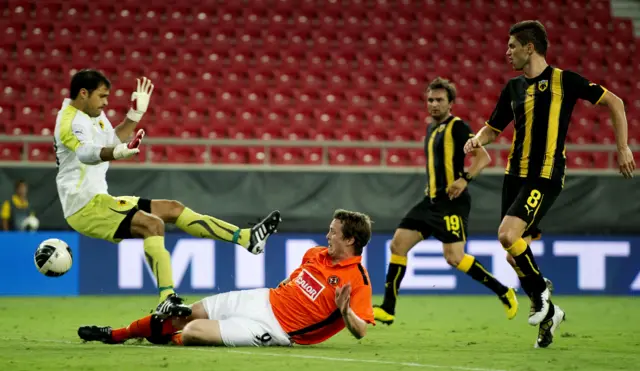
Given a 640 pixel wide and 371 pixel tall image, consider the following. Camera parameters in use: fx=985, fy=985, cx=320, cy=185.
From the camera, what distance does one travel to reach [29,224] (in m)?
13.3

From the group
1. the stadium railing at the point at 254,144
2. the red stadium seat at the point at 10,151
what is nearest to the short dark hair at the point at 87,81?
the stadium railing at the point at 254,144

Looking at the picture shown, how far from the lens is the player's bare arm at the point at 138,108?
782cm

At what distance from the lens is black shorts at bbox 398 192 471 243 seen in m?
9.01

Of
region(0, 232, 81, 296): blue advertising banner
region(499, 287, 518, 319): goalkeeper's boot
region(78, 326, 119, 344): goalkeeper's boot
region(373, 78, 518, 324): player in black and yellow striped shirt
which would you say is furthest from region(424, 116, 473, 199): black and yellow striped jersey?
region(0, 232, 81, 296): blue advertising banner

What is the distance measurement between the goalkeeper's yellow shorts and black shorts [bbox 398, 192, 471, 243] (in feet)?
9.05

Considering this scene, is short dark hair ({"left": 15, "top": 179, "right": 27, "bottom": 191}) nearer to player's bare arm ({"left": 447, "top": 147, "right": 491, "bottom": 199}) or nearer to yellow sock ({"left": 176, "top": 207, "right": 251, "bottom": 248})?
yellow sock ({"left": 176, "top": 207, "right": 251, "bottom": 248})

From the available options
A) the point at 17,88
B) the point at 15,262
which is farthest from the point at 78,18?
the point at 15,262

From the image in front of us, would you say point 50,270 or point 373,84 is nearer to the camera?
point 50,270

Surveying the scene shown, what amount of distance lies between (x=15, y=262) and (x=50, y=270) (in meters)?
6.21

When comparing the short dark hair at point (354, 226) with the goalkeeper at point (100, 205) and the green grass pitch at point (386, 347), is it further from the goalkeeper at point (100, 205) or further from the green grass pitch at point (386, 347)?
the goalkeeper at point (100, 205)

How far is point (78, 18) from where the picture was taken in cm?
1806

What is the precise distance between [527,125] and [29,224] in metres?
8.24

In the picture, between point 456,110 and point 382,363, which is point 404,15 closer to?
point 456,110

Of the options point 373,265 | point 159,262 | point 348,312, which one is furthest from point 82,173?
point 373,265
